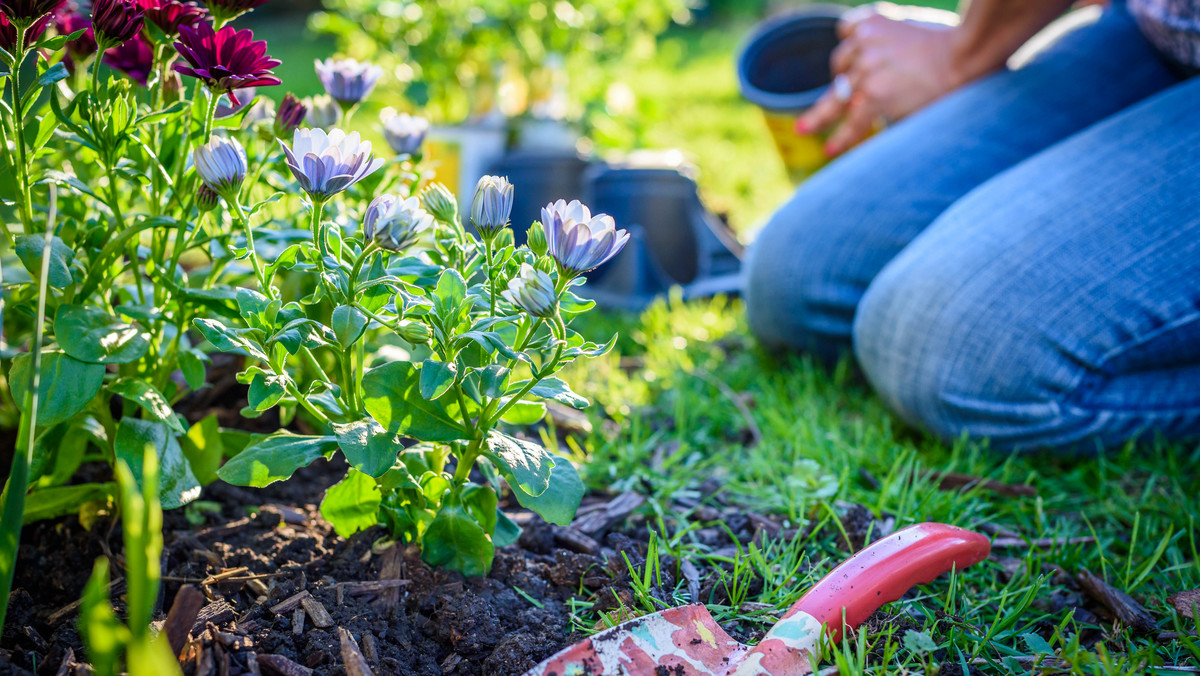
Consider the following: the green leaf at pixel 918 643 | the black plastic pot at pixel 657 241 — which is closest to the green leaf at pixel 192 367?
the green leaf at pixel 918 643

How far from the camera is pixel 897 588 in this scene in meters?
0.83

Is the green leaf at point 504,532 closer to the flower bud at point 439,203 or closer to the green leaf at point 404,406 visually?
the green leaf at point 404,406

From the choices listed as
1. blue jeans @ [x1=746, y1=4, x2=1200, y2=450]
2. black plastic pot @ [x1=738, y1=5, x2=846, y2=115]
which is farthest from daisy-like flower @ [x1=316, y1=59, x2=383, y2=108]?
black plastic pot @ [x1=738, y1=5, x2=846, y2=115]

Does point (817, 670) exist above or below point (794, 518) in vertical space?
above

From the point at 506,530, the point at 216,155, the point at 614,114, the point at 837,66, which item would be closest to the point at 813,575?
the point at 506,530

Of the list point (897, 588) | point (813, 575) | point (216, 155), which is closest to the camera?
point (216, 155)

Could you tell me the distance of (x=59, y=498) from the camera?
89cm

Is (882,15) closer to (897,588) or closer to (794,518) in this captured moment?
(794,518)

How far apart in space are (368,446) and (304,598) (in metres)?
0.22

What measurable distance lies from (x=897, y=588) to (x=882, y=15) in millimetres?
1563

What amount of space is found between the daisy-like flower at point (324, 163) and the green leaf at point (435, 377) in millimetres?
166

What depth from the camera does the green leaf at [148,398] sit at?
808mm

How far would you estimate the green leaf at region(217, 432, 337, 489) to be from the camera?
2.39ft

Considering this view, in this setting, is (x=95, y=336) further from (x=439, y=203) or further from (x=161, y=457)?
(x=439, y=203)
